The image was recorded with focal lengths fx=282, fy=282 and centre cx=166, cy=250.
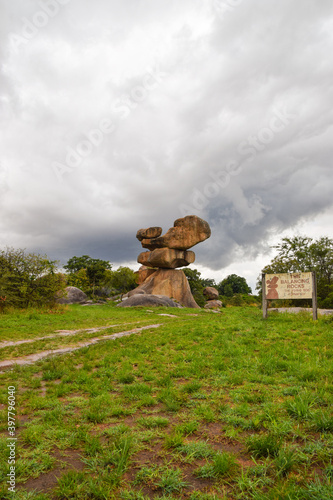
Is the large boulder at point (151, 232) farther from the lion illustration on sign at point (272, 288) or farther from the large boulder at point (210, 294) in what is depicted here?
the lion illustration on sign at point (272, 288)

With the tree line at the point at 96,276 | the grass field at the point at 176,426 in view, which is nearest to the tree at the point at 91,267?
the tree line at the point at 96,276

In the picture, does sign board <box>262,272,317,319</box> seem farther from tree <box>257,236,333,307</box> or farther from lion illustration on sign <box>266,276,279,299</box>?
tree <box>257,236,333,307</box>

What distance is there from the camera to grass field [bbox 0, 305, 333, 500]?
2.54m

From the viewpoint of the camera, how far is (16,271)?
68.3 feet

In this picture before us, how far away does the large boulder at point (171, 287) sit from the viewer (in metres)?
39.5

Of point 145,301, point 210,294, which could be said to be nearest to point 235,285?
point 210,294

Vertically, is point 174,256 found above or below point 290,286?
above

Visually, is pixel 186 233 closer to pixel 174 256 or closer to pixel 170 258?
pixel 174 256

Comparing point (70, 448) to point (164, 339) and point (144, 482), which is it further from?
point (164, 339)

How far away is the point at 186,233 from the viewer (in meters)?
40.0

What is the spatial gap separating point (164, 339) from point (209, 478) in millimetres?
6889

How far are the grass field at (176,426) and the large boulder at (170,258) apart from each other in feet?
109

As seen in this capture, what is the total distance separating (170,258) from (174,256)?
0.75 metres

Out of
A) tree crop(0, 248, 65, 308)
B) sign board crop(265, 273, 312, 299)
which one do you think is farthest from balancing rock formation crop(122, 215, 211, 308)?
sign board crop(265, 273, 312, 299)
